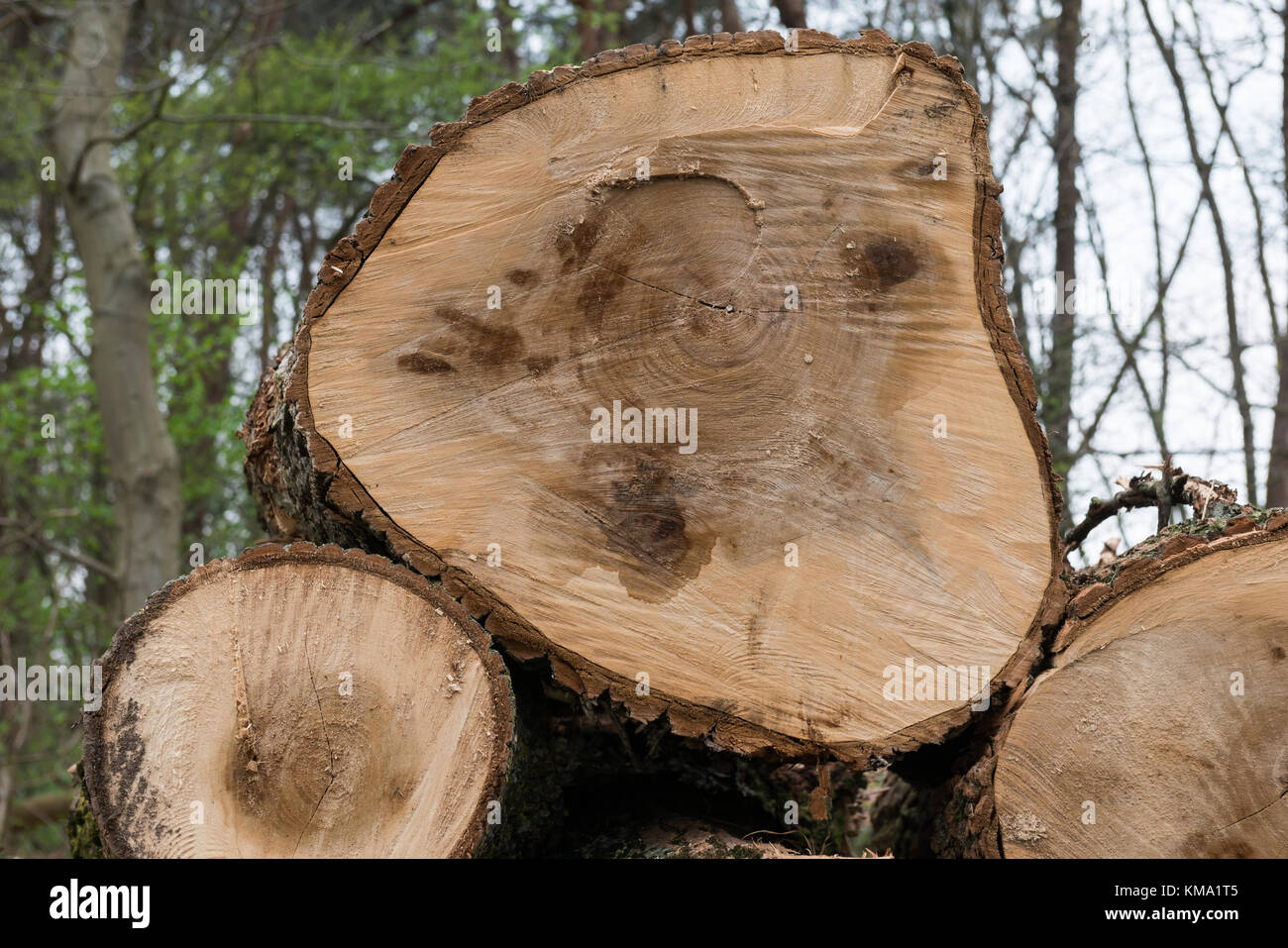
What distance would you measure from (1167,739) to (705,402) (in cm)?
114

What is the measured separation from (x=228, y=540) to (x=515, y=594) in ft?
25.6

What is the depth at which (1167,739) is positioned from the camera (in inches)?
81.9

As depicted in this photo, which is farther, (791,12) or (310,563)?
(791,12)

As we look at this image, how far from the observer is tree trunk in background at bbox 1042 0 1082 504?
7.08 meters

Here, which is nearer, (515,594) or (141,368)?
(515,594)

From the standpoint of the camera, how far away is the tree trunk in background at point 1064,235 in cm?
708

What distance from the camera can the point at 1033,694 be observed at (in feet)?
6.91

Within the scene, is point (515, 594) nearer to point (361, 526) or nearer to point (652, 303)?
point (361, 526)

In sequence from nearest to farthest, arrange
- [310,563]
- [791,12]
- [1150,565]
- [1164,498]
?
[310,563] < [1150,565] < [1164,498] < [791,12]

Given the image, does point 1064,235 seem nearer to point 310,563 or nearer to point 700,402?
point 700,402

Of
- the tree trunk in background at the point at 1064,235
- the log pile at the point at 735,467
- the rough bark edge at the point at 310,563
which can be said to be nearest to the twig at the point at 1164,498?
the log pile at the point at 735,467

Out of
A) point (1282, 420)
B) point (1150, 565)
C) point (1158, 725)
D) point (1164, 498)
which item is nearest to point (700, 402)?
point (1150, 565)

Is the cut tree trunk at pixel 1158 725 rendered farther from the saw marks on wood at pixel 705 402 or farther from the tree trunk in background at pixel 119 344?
the tree trunk in background at pixel 119 344
